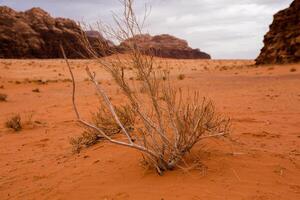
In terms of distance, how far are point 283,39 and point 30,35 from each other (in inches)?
1776

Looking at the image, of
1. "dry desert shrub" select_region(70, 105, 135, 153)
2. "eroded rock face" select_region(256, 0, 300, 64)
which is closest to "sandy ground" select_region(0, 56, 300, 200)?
"dry desert shrub" select_region(70, 105, 135, 153)

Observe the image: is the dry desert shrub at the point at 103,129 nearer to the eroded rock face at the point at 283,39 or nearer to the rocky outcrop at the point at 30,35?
the eroded rock face at the point at 283,39

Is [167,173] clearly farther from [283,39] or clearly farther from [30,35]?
[30,35]

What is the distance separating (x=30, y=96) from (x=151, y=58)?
33.2ft

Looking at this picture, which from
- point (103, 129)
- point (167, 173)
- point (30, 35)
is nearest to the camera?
point (167, 173)

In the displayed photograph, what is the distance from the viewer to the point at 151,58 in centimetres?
304

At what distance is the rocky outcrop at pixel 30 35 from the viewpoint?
54.0 m

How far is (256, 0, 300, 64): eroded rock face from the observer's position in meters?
20.0

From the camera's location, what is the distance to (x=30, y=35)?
56750 millimetres

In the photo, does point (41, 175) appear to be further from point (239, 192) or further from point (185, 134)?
point (239, 192)

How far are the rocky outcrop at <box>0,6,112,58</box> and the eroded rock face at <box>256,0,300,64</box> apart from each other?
34.7m

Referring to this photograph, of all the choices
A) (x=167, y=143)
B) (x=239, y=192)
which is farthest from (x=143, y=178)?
(x=239, y=192)

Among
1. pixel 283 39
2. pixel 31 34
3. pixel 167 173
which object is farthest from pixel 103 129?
pixel 31 34

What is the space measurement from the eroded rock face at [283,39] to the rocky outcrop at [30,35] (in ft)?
114
